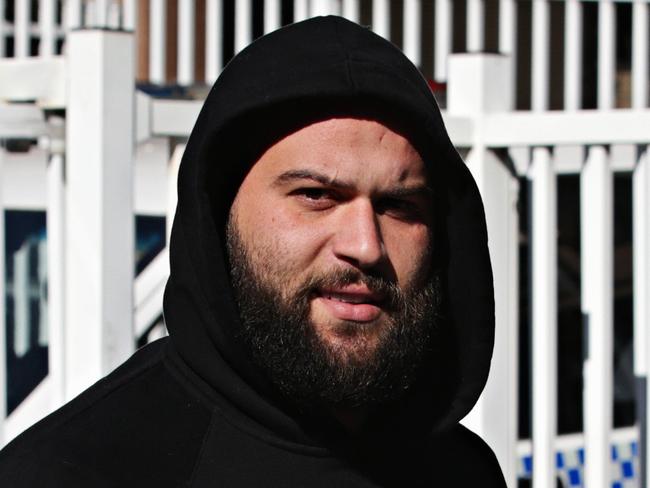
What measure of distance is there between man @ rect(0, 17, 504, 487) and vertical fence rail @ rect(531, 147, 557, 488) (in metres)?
1.42

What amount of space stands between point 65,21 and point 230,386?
2.90m

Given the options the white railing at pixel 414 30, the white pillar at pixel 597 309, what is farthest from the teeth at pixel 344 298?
the white railing at pixel 414 30

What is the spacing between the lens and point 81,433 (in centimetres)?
190

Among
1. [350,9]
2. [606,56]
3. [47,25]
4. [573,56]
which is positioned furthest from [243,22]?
[606,56]

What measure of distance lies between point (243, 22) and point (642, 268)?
1.57 meters

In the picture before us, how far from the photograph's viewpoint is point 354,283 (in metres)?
1.97

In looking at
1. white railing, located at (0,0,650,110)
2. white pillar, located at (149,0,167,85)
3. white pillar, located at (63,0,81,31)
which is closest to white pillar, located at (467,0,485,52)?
white railing, located at (0,0,650,110)

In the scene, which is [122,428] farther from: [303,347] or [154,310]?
[154,310]

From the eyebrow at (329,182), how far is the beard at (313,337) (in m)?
0.12

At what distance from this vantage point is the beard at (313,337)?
200cm

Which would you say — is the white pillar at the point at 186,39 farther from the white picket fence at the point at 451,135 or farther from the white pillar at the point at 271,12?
the white pillar at the point at 271,12

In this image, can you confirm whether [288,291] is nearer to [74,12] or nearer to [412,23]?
[412,23]

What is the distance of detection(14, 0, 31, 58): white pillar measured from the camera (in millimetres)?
4547

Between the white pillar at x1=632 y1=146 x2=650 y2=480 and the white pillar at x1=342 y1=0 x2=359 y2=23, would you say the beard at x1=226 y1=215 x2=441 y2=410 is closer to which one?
the white pillar at x1=632 y1=146 x2=650 y2=480
